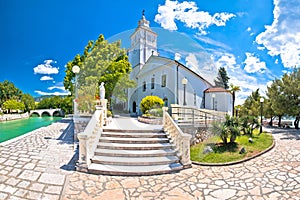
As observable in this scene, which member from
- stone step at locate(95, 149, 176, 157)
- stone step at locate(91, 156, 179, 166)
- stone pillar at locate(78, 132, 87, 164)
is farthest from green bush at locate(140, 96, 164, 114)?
stone pillar at locate(78, 132, 87, 164)

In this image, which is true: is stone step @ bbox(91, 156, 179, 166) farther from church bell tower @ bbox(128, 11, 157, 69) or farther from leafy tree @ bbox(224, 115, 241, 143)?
church bell tower @ bbox(128, 11, 157, 69)

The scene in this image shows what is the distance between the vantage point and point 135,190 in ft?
12.0

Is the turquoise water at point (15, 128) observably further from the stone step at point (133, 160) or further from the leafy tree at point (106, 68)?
the stone step at point (133, 160)

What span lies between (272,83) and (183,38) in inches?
550

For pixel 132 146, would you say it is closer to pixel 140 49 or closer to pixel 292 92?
pixel 140 49

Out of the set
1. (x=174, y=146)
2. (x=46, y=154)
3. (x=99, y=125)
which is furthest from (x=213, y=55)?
(x=46, y=154)

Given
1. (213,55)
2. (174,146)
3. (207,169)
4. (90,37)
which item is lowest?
(207,169)

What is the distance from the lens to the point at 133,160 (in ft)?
16.3

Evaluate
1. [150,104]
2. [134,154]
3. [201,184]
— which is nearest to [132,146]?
[134,154]

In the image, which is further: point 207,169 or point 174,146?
point 174,146

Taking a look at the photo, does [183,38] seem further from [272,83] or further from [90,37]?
[272,83]

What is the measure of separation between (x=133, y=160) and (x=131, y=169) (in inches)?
16.0

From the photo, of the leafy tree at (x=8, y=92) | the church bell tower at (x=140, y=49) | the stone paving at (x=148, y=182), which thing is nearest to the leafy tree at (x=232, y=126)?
the stone paving at (x=148, y=182)

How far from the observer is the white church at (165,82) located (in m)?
15.4
